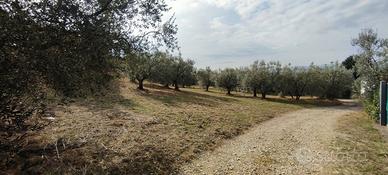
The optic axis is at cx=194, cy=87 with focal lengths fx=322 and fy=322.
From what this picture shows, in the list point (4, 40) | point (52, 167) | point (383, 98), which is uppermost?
point (4, 40)

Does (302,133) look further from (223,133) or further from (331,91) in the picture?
(331,91)

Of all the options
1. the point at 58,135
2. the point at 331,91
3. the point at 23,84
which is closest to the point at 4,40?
the point at 23,84

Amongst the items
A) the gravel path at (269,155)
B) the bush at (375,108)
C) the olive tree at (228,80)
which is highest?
the olive tree at (228,80)

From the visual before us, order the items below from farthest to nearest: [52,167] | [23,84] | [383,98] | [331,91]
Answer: [331,91]
[383,98]
[52,167]
[23,84]

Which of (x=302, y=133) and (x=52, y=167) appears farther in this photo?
(x=302, y=133)

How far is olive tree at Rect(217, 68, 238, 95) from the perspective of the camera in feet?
182

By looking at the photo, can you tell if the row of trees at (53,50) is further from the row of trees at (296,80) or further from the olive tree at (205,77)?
the olive tree at (205,77)

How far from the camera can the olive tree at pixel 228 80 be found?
182ft

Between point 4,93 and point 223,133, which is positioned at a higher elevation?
point 4,93

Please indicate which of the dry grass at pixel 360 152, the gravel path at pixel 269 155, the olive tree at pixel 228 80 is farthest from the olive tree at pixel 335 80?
the gravel path at pixel 269 155

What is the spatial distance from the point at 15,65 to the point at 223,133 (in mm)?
9866

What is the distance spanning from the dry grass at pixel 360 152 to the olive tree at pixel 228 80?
A: 38263 mm

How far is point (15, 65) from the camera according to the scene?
24.9ft

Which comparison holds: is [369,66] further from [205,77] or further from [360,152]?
[205,77]
